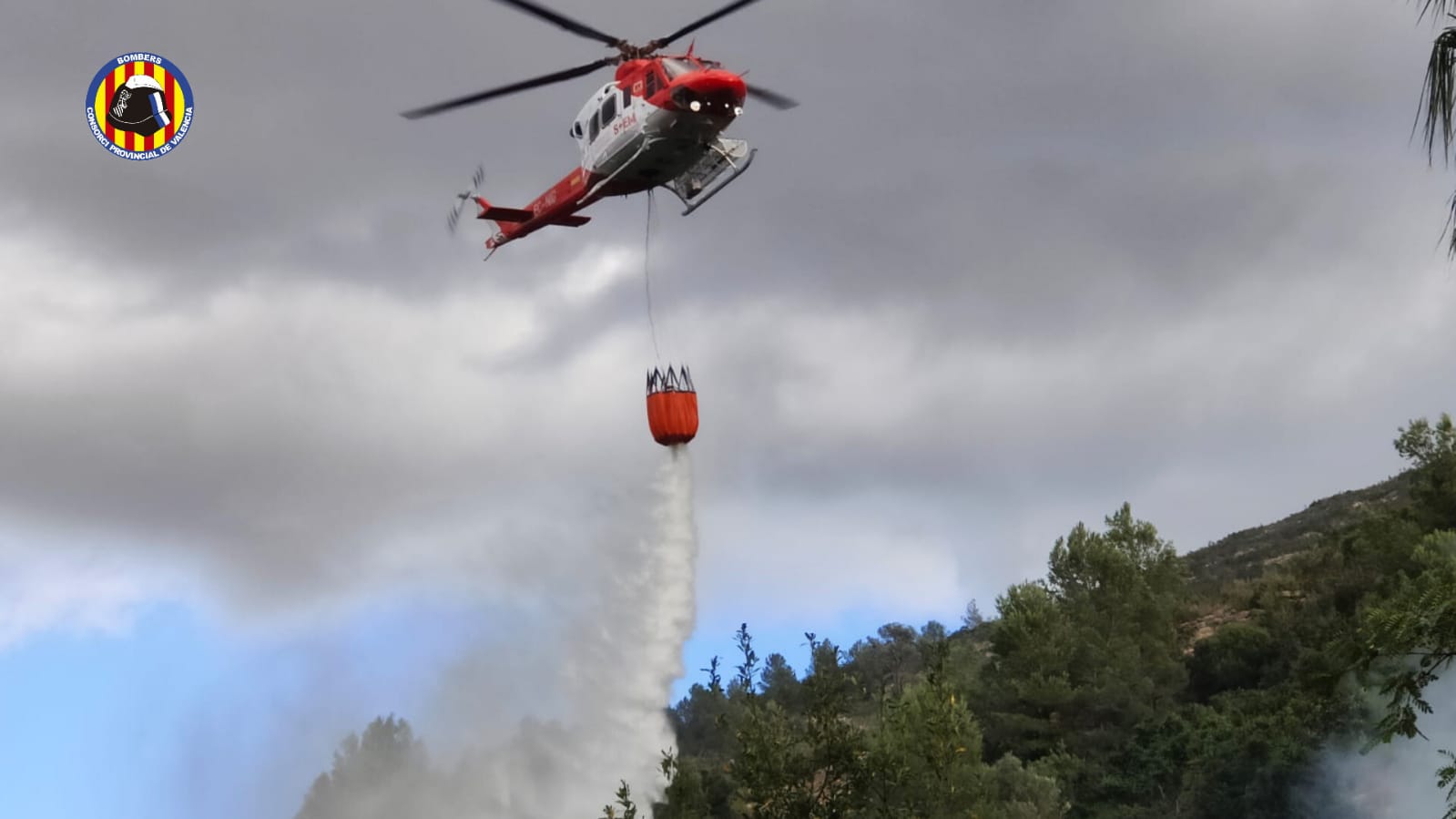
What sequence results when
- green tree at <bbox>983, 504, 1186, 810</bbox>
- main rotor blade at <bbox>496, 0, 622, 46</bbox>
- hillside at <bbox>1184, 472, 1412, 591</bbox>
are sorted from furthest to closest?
hillside at <bbox>1184, 472, 1412, 591</bbox> → green tree at <bbox>983, 504, 1186, 810</bbox> → main rotor blade at <bbox>496, 0, 622, 46</bbox>

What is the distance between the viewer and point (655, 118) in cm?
3762

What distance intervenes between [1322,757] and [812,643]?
126 feet

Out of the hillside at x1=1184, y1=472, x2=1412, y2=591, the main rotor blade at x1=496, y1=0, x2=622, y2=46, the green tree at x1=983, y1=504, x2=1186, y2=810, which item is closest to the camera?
the main rotor blade at x1=496, y1=0, x2=622, y2=46

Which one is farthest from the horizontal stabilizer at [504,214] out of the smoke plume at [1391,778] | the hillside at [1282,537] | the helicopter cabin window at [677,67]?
the hillside at [1282,537]

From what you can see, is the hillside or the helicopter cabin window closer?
the helicopter cabin window

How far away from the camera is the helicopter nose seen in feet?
120

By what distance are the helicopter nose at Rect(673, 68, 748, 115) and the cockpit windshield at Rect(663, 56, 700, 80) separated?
56cm

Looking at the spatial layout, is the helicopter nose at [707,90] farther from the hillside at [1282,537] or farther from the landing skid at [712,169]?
the hillside at [1282,537]

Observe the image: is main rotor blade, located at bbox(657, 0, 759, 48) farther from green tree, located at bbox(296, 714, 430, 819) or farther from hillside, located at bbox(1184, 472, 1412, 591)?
hillside, located at bbox(1184, 472, 1412, 591)

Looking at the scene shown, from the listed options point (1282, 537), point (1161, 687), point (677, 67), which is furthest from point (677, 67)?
point (1282, 537)

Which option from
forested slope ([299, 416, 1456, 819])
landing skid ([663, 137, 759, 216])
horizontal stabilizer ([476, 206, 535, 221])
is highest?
horizontal stabilizer ([476, 206, 535, 221])

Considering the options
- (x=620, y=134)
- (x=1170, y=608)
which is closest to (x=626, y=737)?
(x=620, y=134)

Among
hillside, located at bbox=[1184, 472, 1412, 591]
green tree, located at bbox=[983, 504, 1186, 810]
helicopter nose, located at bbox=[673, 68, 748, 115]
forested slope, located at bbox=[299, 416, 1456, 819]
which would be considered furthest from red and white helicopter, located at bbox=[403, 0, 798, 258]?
hillside, located at bbox=[1184, 472, 1412, 591]

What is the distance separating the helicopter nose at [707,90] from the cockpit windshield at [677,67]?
0.56m
